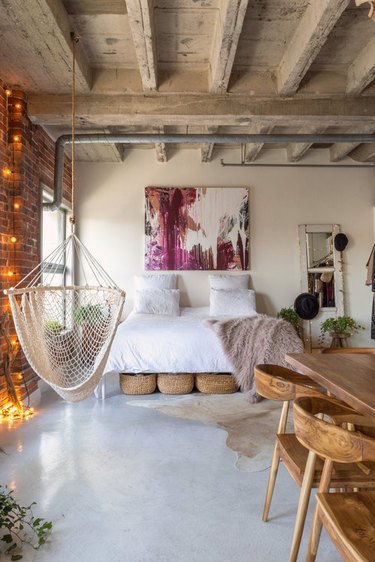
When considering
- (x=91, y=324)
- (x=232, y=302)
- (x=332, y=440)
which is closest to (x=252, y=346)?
(x=232, y=302)

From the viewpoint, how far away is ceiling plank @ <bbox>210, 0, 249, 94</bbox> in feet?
7.14

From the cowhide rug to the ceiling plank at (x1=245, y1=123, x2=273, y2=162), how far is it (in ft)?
8.71

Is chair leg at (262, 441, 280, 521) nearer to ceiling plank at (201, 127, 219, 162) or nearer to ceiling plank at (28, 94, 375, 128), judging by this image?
ceiling plank at (28, 94, 375, 128)

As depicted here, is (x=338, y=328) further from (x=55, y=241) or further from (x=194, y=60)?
(x=55, y=241)

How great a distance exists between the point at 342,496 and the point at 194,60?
3089mm

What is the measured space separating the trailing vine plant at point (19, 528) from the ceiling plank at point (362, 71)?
11.5 ft

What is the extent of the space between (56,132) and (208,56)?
6.30ft

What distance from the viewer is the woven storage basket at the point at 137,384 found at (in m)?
3.54

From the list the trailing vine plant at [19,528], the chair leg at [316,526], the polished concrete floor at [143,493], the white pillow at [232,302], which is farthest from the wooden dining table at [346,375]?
the white pillow at [232,302]

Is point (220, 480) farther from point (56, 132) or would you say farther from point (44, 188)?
point (56, 132)

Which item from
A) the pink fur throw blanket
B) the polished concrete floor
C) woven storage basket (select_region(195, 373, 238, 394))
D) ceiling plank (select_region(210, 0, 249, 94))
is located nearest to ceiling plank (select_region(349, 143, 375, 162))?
→ ceiling plank (select_region(210, 0, 249, 94))

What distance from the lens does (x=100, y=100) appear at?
3.25 metres

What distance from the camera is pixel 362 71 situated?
9.65ft

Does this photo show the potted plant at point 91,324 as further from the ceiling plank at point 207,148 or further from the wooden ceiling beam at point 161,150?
the ceiling plank at point 207,148
